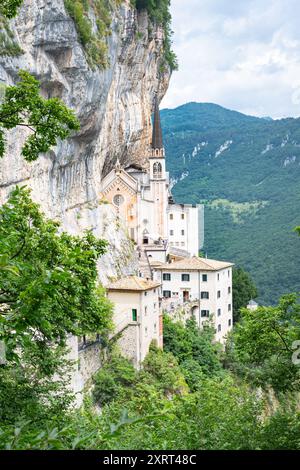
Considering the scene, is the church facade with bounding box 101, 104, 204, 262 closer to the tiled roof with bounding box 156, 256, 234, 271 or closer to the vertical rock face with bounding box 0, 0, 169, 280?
the vertical rock face with bounding box 0, 0, 169, 280

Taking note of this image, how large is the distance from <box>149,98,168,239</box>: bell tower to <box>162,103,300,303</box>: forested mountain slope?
19.4 m

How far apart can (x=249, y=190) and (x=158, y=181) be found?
246 ft

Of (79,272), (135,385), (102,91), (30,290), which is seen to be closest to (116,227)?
(102,91)

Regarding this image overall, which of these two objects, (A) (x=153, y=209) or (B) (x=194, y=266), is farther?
(A) (x=153, y=209)

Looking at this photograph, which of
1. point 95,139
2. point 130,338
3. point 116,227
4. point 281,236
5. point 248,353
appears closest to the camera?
point 248,353

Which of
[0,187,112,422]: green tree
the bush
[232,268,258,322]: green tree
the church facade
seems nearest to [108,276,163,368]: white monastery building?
the bush

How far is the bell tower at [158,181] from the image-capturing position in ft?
205

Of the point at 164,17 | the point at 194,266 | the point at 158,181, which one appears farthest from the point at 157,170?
the point at 194,266

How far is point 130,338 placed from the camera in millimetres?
35312

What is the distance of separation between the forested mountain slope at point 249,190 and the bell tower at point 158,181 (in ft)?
63.6

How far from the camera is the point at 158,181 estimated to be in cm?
6303

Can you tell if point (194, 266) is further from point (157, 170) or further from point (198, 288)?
point (157, 170)
